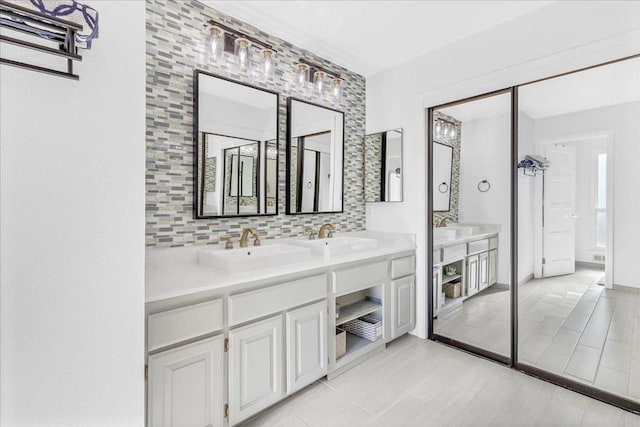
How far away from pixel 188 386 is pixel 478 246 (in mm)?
2394

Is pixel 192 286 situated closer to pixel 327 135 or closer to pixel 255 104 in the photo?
pixel 255 104

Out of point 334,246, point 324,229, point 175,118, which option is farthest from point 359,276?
point 175,118

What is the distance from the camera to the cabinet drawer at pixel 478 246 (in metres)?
2.64

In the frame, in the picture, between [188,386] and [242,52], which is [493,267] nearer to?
[188,386]

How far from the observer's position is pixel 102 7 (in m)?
0.98

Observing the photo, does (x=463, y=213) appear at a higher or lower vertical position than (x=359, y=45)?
lower

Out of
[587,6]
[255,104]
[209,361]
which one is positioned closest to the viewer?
[209,361]

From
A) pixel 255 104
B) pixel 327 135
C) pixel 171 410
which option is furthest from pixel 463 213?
pixel 171 410

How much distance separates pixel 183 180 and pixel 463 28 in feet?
7.98

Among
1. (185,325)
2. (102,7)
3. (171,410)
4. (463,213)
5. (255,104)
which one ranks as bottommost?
(171,410)

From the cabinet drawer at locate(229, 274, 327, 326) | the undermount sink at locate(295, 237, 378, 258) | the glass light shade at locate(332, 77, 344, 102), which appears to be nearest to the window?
the undermount sink at locate(295, 237, 378, 258)

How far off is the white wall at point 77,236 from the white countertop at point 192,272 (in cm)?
38

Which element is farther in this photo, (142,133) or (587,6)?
(587,6)

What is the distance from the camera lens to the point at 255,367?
1748 millimetres
